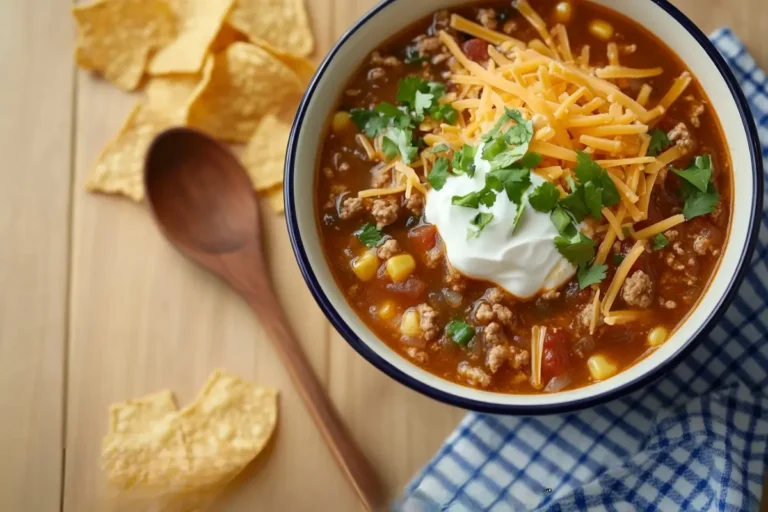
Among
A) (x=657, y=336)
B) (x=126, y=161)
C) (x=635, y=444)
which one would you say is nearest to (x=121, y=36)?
(x=126, y=161)

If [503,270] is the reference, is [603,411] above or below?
below

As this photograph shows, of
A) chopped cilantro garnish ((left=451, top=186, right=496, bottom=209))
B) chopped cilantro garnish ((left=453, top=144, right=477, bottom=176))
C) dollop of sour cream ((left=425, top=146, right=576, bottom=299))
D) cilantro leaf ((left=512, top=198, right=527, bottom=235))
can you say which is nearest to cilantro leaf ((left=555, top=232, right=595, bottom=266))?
dollop of sour cream ((left=425, top=146, right=576, bottom=299))

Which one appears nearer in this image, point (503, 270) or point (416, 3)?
point (503, 270)

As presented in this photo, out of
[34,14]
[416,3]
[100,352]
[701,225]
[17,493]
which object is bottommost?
[17,493]

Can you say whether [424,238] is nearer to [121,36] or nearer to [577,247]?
[577,247]

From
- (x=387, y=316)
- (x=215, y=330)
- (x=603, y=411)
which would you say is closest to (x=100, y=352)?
(x=215, y=330)

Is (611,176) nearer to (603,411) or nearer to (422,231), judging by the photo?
(422,231)

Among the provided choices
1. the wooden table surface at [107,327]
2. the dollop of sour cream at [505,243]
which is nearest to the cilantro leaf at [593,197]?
the dollop of sour cream at [505,243]

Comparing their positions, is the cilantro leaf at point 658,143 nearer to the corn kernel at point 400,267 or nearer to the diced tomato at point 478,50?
the diced tomato at point 478,50
